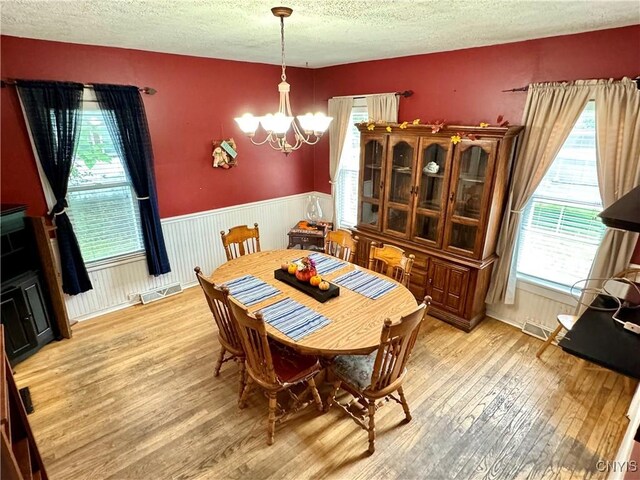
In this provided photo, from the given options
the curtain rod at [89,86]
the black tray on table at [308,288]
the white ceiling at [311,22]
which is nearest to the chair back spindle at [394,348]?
the black tray on table at [308,288]

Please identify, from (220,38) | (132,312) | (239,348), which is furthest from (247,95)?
(239,348)

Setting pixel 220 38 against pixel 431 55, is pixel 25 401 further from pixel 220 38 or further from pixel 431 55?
pixel 431 55

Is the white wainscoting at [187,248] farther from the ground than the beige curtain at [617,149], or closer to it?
closer to it

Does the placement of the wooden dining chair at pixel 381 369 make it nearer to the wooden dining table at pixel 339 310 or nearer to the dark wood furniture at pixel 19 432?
the wooden dining table at pixel 339 310

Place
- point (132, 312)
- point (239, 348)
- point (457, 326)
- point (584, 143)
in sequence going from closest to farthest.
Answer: point (239, 348) → point (584, 143) → point (457, 326) → point (132, 312)

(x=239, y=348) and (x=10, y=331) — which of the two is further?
(x=10, y=331)

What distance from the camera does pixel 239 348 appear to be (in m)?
2.38

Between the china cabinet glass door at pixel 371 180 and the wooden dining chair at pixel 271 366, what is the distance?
209 cm

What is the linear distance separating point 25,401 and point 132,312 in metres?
1.27

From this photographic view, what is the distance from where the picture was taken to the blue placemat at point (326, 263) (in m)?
2.88

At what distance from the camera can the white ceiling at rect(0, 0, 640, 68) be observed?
78.3 inches

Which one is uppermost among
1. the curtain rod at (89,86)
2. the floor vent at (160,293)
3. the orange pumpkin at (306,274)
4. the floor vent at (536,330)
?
the curtain rod at (89,86)

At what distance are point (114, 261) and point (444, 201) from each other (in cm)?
336

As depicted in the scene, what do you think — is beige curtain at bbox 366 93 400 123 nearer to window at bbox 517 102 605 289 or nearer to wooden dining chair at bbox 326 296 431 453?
window at bbox 517 102 605 289
